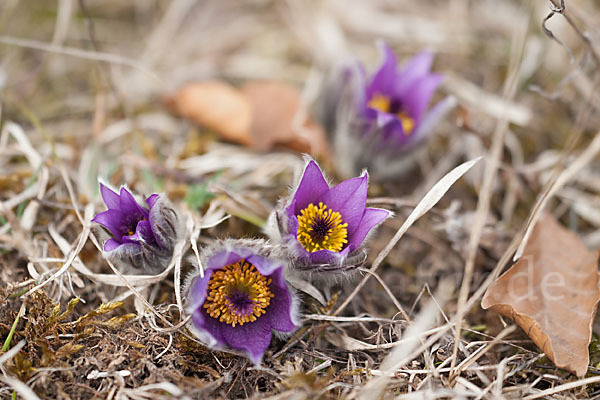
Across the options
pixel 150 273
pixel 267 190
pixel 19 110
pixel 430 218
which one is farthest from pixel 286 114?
pixel 19 110

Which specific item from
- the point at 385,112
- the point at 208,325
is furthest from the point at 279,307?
the point at 385,112

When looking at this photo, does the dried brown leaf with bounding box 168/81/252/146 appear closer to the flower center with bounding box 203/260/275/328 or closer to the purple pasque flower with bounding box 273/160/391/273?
the purple pasque flower with bounding box 273/160/391/273

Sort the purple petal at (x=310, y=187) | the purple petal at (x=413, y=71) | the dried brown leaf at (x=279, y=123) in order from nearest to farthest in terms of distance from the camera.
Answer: the purple petal at (x=310, y=187), the purple petal at (x=413, y=71), the dried brown leaf at (x=279, y=123)

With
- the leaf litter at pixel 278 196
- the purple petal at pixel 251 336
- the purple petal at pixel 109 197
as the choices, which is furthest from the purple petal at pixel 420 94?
the purple petal at pixel 109 197

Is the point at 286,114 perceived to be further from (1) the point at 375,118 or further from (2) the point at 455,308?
(2) the point at 455,308

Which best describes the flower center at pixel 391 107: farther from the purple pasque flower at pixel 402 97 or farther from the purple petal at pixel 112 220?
the purple petal at pixel 112 220

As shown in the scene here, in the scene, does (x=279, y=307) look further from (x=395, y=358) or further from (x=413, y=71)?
(x=413, y=71)

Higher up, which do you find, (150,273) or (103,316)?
(150,273)
